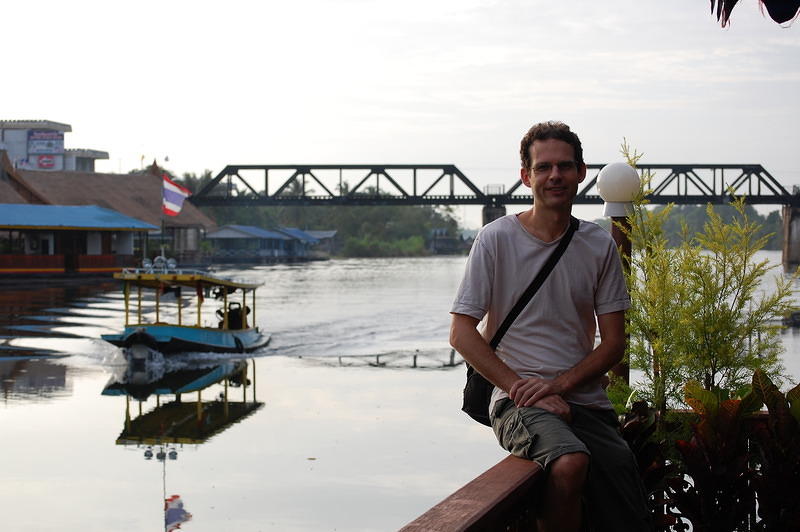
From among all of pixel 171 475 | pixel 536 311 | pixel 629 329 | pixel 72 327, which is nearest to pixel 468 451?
pixel 171 475

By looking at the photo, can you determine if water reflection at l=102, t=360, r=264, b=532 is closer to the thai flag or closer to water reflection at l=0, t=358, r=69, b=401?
water reflection at l=0, t=358, r=69, b=401

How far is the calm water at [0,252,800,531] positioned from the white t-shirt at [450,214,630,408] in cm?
685

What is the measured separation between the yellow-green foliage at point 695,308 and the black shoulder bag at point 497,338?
3.90 ft

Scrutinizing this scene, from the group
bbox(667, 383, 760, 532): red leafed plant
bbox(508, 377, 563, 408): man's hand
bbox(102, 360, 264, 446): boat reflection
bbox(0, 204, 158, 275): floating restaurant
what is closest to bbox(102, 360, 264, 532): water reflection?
bbox(102, 360, 264, 446): boat reflection

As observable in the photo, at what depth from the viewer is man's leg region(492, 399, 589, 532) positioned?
288 centimetres

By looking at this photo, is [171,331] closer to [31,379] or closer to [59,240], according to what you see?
[31,379]

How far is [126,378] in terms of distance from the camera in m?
20.4

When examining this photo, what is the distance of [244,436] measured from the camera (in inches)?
569

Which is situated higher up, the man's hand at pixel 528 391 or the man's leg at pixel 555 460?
the man's hand at pixel 528 391

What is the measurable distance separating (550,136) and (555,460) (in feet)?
3.48

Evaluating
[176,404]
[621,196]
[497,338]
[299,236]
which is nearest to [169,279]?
[176,404]

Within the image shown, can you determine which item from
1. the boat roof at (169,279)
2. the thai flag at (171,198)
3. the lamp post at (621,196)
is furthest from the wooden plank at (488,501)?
the thai flag at (171,198)

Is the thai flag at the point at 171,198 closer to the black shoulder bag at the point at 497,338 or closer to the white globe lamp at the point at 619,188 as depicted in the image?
the white globe lamp at the point at 619,188

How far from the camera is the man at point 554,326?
3.10 metres
